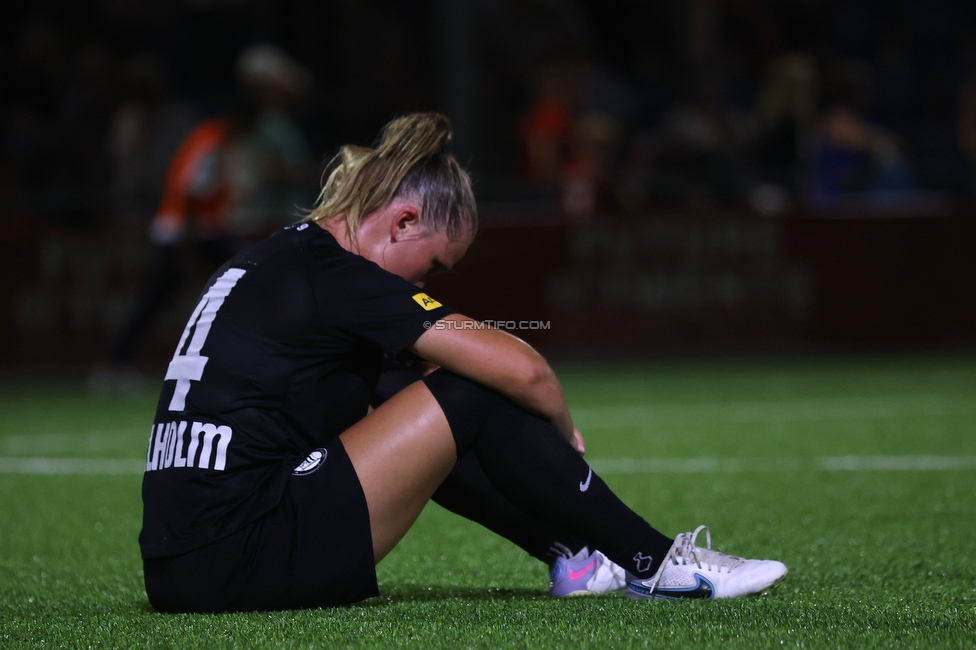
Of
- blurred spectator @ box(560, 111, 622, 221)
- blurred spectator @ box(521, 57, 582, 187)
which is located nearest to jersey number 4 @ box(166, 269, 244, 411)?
blurred spectator @ box(560, 111, 622, 221)

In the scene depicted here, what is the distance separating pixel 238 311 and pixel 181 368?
17 cm

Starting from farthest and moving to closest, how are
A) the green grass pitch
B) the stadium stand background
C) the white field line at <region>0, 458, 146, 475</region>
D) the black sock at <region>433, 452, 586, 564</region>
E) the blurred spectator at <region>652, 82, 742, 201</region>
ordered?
the blurred spectator at <region>652, 82, 742, 201</region>
the stadium stand background
the white field line at <region>0, 458, 146, 475</region>
the black sock at <region>433, 452, 586, 564</region>
the green grass pitch

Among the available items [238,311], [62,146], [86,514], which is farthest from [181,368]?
[62,146]

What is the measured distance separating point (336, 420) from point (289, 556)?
32 centimetres

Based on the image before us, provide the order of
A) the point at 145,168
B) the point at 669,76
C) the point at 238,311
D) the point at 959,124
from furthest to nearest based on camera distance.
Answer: the point at 669,76, the point at 959,124, the point at 145,168, the point at 238,311

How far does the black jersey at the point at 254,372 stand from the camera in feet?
8.04

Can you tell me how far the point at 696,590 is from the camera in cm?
268

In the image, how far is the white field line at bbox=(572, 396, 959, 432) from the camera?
634cm

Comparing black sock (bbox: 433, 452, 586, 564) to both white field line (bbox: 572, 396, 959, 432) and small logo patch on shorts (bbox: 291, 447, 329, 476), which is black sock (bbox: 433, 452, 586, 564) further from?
white field line (bbox: 572, 396, 959, 432)

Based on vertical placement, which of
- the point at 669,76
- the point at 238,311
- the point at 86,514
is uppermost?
the point at 669,76

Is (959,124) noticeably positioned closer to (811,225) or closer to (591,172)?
(811,225)

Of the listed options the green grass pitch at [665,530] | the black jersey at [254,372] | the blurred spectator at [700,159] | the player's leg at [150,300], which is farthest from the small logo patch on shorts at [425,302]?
the blurred spectator at [700,159]

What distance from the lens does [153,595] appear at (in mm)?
2549

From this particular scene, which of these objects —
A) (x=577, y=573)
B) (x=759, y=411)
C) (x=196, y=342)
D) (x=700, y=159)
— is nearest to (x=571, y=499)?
(x=577, y=573)
